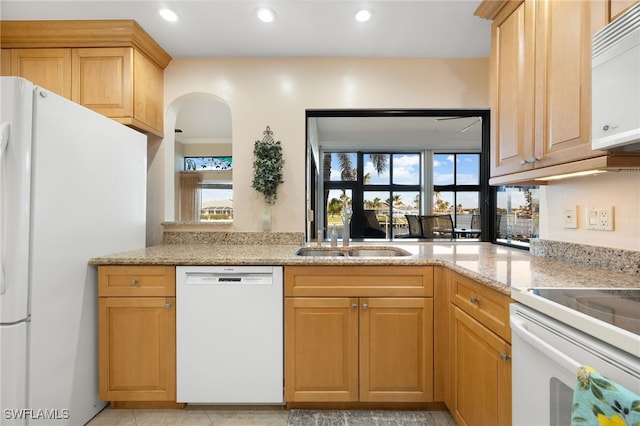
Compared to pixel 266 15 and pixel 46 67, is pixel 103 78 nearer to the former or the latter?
pixel 46 67

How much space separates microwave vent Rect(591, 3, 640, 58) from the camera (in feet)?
3.00

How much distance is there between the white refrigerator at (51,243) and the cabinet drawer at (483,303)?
6.58 feet

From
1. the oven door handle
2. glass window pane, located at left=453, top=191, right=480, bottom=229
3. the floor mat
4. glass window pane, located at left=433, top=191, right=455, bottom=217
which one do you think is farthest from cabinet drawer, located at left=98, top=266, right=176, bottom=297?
glass window pane, located at left=453, top=191, right=480, bottom=229

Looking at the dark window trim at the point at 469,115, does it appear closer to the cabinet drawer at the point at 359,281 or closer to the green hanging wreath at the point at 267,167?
the green hanging wreath at the point at 267,167

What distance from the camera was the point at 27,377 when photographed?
4.50 ft

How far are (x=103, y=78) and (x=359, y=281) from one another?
2157mm

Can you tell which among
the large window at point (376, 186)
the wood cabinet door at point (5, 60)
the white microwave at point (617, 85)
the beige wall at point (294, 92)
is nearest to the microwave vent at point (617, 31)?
the white microwave at point (617, 85)

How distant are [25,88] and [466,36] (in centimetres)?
256

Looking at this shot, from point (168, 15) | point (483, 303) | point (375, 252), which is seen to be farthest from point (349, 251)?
point (168, 15)

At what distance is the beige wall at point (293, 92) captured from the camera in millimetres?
2430

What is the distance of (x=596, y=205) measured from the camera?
58.1 inches

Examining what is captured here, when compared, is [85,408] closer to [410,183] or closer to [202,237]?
[202,237]

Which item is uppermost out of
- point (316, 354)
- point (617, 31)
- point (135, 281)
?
point (617, 31)

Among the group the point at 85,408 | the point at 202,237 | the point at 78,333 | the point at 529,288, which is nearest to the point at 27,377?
the point at 78,333
